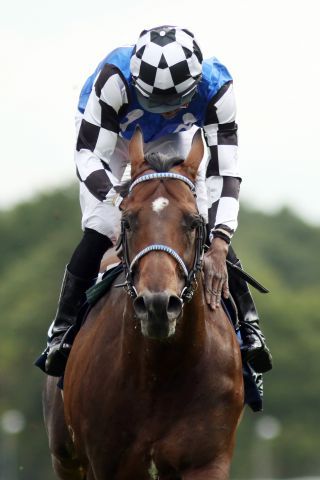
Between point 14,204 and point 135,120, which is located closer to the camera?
point 135,120

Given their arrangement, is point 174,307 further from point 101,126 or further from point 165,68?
point 101,126

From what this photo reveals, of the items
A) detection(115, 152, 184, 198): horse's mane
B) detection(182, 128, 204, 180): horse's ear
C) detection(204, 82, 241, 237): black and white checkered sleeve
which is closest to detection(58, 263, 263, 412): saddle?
detection(204, 82, 241, 237): black and white checkered sleeve

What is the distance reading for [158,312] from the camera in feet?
26.0

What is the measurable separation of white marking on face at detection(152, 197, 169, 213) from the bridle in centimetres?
18

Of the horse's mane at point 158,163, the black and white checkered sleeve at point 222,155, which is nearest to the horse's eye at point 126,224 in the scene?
the horse's mane at point 158,163

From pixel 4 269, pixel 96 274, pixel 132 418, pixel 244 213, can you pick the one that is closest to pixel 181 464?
pixel 132 418

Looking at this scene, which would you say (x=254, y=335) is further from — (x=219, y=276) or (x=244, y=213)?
(x=244, y=213)

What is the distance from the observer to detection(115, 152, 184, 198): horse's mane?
859 cm

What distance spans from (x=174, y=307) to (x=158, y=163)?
3.36 feet

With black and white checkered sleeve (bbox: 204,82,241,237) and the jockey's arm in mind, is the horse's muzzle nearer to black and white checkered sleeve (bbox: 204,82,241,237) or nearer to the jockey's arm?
the jockey's arm

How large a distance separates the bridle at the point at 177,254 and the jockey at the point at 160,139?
1.77ft

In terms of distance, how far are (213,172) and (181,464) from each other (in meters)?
1.98

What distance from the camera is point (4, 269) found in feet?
282

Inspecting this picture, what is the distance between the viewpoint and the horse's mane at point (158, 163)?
8.59 meters
